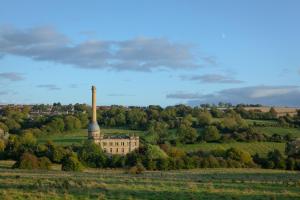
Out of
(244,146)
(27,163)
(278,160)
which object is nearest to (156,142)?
(244,146)

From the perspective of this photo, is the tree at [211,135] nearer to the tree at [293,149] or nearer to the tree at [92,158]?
the tree at [293,149]

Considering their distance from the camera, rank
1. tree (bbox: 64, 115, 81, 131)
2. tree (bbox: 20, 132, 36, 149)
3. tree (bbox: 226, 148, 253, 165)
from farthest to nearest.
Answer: tree (bbox: 64, 115, 81, 131)
tree (bbox: 20, 132, 36, 149)
tree (bbox: 226, 148, 253, 165)

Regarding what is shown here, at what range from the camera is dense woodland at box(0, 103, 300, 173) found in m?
66.5

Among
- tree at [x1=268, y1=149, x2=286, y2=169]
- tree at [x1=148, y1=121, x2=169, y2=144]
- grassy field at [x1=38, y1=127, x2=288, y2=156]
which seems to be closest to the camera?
tree at [x1=268, y1=149, x2=286, y2=169]

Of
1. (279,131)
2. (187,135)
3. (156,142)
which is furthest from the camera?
(279,131)

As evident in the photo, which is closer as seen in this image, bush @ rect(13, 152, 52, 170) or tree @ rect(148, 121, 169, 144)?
bush @ rect(13, 152, 52, 170)

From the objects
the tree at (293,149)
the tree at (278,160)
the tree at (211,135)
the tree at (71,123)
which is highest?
the tree at (71,123)

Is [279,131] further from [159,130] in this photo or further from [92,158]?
[92,158]

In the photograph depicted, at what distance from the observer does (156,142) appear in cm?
10162

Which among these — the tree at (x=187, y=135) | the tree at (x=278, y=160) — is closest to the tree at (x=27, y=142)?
the tree at (x=187, y=135)

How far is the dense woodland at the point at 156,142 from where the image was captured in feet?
218

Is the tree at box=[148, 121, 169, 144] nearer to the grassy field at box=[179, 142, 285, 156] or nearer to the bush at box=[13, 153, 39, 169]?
the grassy field at box=[179, 142, 285, 156]

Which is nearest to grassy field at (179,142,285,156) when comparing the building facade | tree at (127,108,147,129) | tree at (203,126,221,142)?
tree at (203,126,221,142)

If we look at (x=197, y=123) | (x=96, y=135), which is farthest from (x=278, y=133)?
(x=96, y=135)
